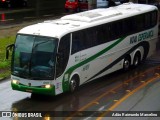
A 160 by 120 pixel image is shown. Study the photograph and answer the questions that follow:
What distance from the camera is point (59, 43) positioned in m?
16.9

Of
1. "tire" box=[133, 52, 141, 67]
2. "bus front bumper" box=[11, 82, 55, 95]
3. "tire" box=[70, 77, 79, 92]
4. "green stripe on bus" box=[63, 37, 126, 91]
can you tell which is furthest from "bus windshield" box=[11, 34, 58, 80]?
"tire" box=[133, 52, 141, 67]

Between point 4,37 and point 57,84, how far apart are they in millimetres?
14319

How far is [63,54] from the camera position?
1712 cm

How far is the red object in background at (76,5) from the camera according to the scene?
48.2m

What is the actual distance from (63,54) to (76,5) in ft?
105

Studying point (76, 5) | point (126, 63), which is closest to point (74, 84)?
point (126, 63)

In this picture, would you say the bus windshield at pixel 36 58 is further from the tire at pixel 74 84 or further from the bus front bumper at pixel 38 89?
the tire at pixel 74 84

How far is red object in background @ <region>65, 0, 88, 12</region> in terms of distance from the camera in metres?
48.2

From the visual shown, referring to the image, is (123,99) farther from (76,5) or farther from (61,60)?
(76,5)

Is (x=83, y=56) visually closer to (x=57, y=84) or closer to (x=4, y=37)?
(x=57, y=84)

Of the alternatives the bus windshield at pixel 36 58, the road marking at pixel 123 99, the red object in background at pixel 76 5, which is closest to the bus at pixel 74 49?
the bus windshield at pixel 36 58

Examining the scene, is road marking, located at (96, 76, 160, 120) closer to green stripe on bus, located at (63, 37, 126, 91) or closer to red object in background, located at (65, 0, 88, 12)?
green stripe on bus, located at (63, 37, 126, 91)

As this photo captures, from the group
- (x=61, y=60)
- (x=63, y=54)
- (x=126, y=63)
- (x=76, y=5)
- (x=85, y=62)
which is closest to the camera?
(x=61, y=60)

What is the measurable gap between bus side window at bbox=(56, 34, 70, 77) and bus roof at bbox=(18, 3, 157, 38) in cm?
28
